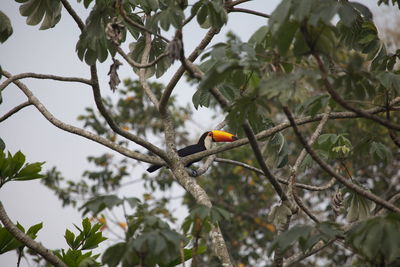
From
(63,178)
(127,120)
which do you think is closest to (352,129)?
(127,120)

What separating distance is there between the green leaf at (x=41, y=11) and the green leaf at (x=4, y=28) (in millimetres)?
455

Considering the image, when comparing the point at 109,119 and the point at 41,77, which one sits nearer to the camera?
the point at 109,119

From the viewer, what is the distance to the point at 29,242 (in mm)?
3123

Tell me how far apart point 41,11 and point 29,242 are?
5.51ft

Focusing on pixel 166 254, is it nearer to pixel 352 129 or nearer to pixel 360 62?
pixel 360 62

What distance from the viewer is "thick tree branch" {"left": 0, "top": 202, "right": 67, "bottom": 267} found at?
3055 millimetres

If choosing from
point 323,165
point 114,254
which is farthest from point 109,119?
point 323,165

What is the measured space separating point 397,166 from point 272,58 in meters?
8.06

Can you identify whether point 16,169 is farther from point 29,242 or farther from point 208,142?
point 208,142

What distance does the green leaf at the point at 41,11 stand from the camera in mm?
3705

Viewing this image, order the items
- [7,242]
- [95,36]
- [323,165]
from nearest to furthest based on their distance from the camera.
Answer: [323,165], [95,36], [7,242]

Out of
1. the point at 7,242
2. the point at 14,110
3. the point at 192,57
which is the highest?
the point at 192,57

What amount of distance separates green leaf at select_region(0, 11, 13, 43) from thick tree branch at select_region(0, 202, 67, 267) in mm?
1049

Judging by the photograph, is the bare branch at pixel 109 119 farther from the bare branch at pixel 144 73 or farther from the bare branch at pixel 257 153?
the bare branch at pixel 257 153
